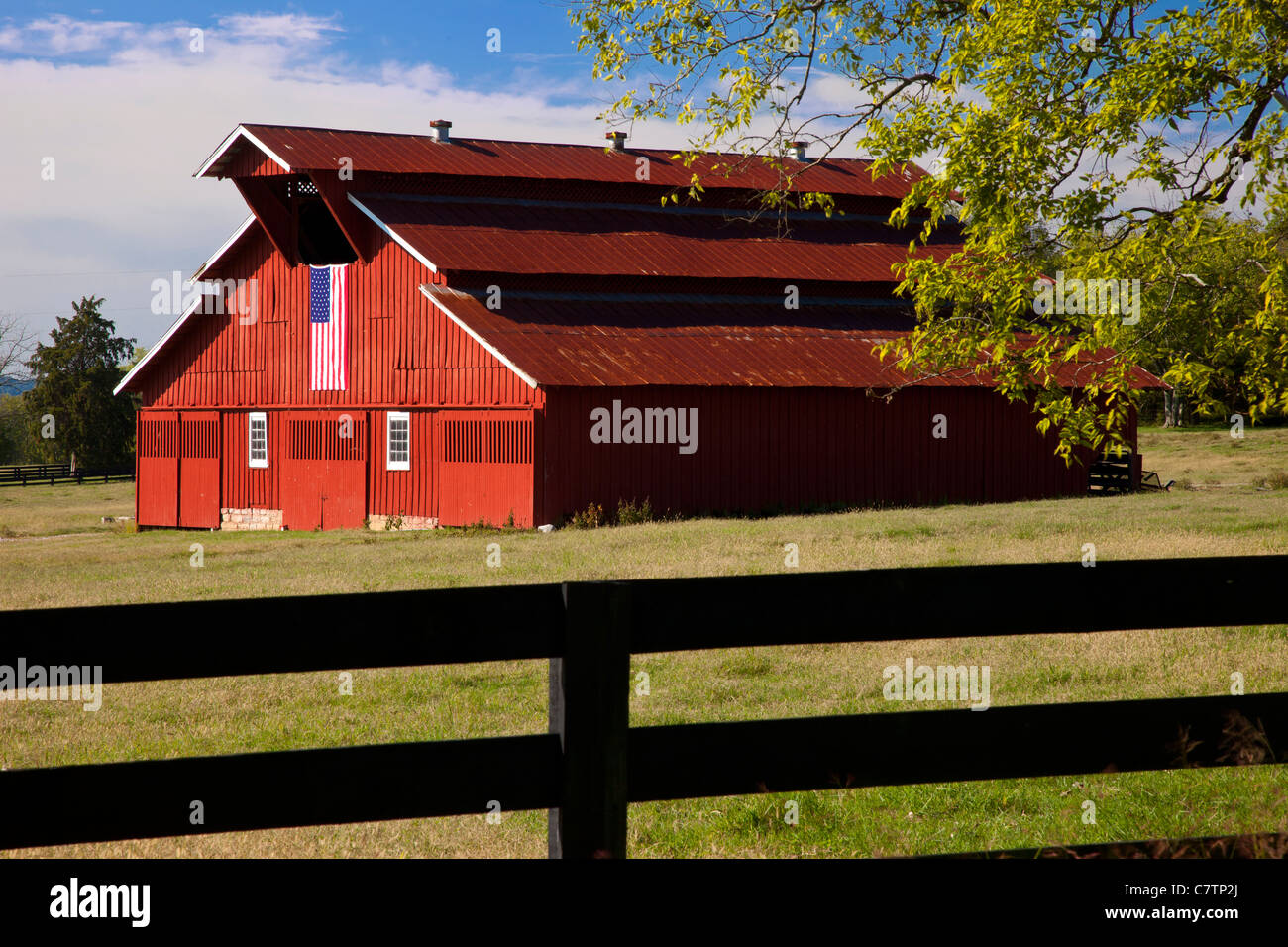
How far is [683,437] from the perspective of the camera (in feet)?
90.5

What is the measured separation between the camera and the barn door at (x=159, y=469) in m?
35.2

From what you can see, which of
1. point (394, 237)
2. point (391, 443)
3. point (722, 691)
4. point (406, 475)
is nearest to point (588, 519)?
point (406, 475)

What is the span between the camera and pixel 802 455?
28.9 metres

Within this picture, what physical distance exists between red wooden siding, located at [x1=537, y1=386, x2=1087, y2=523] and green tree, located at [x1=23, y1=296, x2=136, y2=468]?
53011 mm

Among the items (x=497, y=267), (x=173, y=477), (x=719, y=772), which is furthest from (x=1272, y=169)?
(x=173, y=477)

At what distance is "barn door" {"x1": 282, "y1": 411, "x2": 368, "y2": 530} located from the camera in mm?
30047

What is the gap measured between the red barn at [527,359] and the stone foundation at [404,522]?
0.27 ft

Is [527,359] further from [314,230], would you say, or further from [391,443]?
[314,230]

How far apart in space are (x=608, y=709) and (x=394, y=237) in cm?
2665

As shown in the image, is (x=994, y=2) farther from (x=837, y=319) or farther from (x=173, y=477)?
(x=173, y=477)

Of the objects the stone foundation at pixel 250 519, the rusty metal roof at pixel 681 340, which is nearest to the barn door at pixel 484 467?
the rusty metal roof at pixel 681 340

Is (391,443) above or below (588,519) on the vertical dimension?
above

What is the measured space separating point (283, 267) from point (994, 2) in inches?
888

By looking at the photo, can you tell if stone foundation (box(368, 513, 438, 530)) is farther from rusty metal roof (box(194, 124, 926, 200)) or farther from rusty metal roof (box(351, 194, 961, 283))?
rusty metal roof (box(194, 124, 926, 200))
